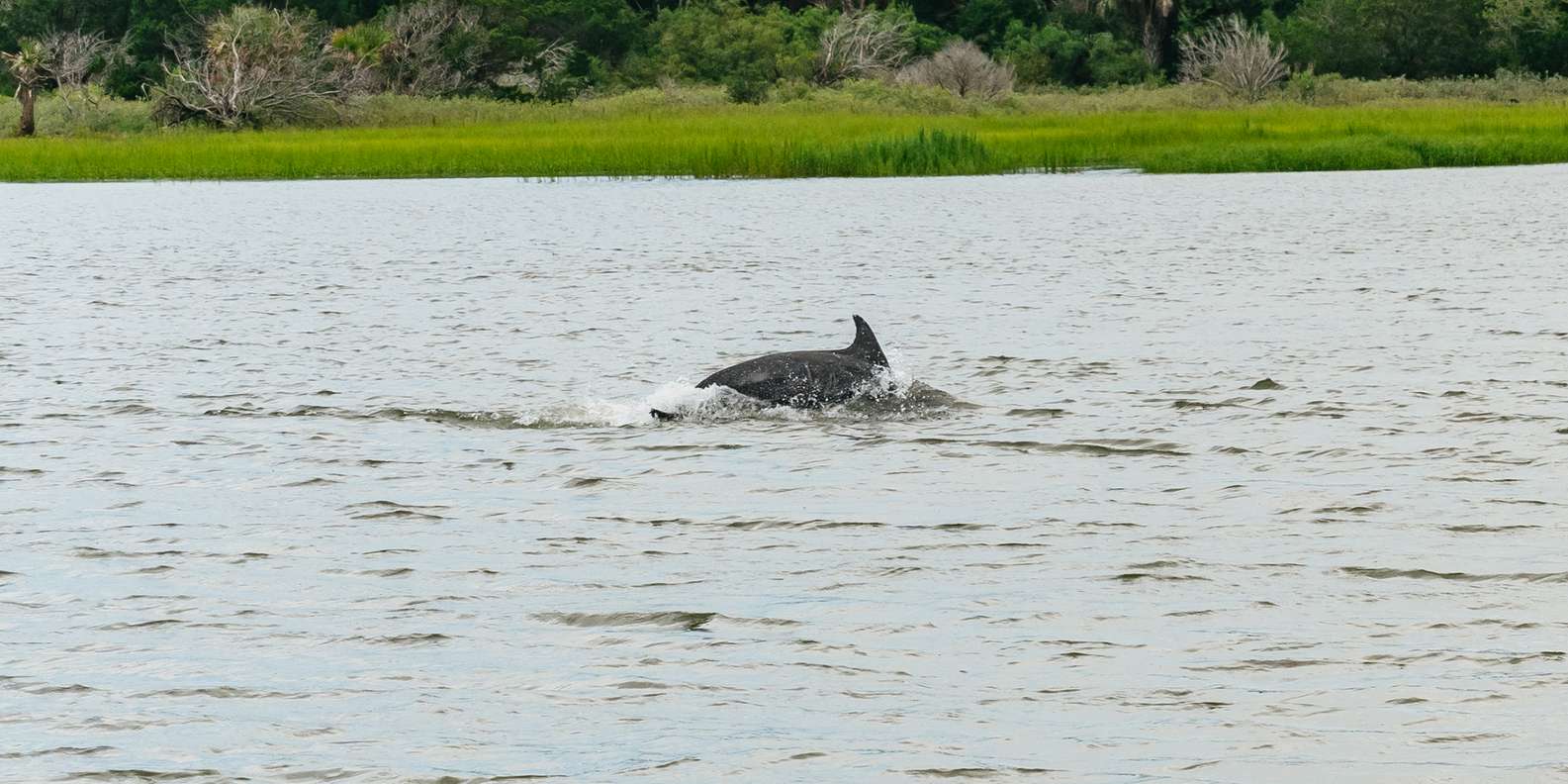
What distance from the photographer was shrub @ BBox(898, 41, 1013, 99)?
2393 inches

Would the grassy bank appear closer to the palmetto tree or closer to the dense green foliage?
the palmetto tree

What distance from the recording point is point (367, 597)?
25.1 ft

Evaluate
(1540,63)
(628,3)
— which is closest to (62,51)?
(628,3)

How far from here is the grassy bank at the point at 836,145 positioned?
129ft

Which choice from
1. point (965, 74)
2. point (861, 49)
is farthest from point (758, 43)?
point (965, 74)

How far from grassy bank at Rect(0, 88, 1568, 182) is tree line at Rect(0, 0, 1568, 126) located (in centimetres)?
858

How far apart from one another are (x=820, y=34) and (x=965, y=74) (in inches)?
371

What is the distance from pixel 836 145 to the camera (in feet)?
135

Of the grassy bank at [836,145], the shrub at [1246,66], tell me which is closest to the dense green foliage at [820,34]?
the shrub at [1246,66]

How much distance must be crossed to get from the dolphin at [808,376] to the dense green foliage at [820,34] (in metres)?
48.4

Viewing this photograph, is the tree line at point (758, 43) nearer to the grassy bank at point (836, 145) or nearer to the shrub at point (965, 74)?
the shrub at point (965, 74)

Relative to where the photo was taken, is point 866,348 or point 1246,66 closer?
point 866,348

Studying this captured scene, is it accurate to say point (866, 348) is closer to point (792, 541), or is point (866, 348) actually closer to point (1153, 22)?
point (792, 541)

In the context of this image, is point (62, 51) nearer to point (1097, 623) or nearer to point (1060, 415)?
point (1060, 415)
